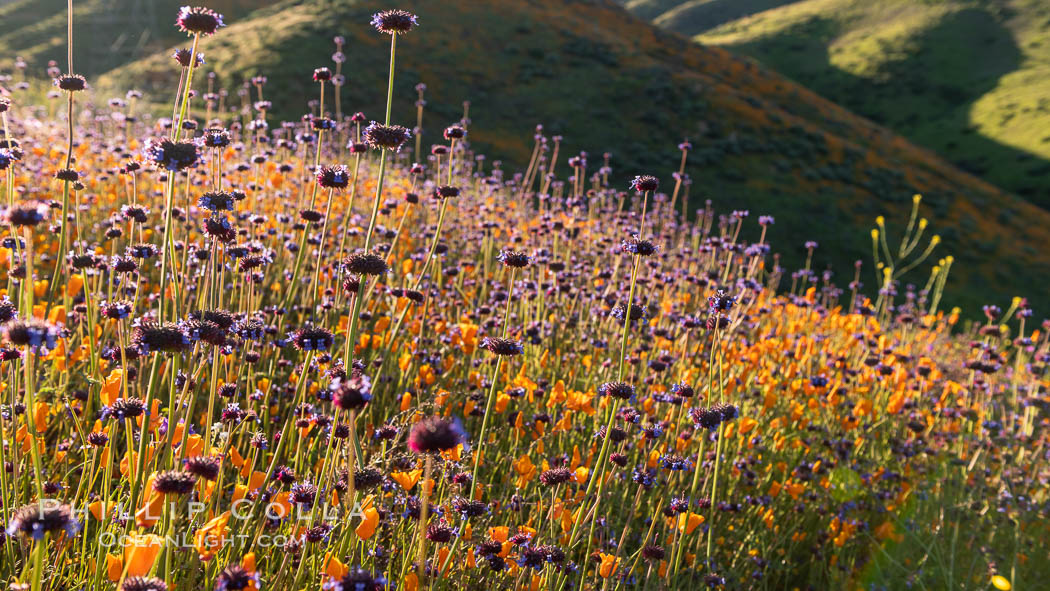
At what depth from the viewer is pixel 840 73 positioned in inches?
2734

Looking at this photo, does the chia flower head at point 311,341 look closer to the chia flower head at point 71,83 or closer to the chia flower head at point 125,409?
the chia flower head at point 125,409

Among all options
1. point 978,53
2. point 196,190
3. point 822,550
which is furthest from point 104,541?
point 978,53

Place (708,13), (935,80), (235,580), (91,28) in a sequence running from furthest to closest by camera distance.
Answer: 1. (708,13)
2. (935,80)
3. (91,28)
4. (235,580)

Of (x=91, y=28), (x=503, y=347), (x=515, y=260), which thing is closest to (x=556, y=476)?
(x=503, y=347)

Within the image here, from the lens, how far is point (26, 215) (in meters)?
1.48

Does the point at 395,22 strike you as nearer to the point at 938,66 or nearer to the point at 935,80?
the point at 935,80

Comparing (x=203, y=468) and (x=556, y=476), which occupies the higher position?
(x=203, y=468)

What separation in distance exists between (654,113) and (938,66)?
53.4 metres

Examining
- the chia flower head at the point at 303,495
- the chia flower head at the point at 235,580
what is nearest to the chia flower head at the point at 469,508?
the chia flower head at the point at 303,495

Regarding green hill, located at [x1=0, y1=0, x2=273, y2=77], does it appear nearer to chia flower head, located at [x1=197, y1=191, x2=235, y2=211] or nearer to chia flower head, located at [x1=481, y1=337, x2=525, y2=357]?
→ chia flower head, located at [x1=197, y1=191, x2=235, y2=211]

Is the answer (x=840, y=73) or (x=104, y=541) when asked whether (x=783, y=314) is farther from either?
(x=840, y=73)

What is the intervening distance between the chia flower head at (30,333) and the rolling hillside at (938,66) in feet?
186

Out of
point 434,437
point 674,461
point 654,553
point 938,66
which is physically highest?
point 938,66

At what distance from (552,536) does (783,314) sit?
6.56 meters
